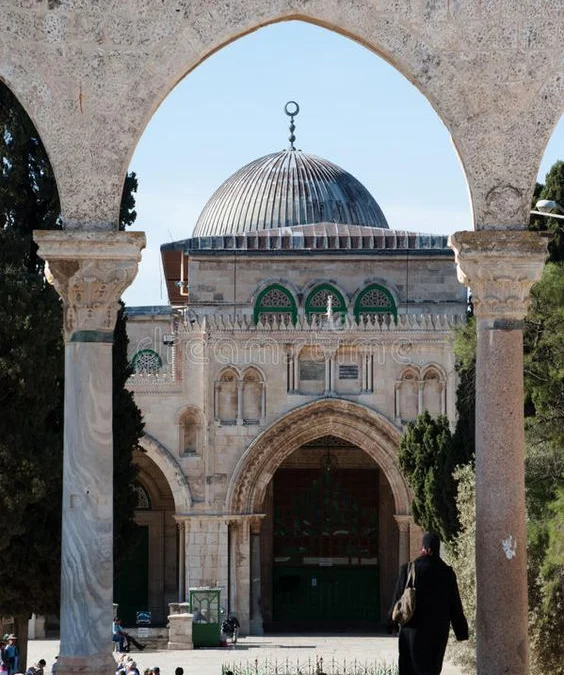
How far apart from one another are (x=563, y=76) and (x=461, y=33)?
79 centimetres

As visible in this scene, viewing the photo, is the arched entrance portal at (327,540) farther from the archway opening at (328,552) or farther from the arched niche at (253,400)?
the arched niche at (253,400)

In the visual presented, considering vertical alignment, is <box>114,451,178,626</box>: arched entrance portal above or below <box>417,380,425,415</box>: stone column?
below

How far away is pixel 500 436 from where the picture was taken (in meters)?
11.7

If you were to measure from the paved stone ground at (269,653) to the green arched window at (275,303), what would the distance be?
7.48 metres

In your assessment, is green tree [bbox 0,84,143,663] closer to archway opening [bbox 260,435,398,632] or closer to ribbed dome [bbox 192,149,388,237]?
archway opening [bbox 260,435,398,632]

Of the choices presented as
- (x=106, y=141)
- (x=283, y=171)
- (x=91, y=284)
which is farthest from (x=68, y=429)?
(x=283, y=171)

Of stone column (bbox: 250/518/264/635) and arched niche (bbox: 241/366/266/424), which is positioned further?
arched niche (bbox: 241/366/266/424)

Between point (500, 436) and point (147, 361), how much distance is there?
2665 cm

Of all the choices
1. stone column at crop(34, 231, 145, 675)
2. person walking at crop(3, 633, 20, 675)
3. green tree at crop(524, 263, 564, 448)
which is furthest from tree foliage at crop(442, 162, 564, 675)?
person walking at crop(3, 633, 20, 675)

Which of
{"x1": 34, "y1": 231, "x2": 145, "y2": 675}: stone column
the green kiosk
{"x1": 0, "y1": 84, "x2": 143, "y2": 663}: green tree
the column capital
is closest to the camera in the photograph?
{"x1": 34, "y1": 231, "x2": 145, "y2": 675}: stone column

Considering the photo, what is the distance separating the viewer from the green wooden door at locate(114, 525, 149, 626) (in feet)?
121

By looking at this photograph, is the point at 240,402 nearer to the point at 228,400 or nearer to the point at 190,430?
the point at 228,400

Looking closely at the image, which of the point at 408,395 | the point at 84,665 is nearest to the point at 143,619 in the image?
the point at 408,395

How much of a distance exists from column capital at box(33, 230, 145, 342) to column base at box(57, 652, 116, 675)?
2.21m
